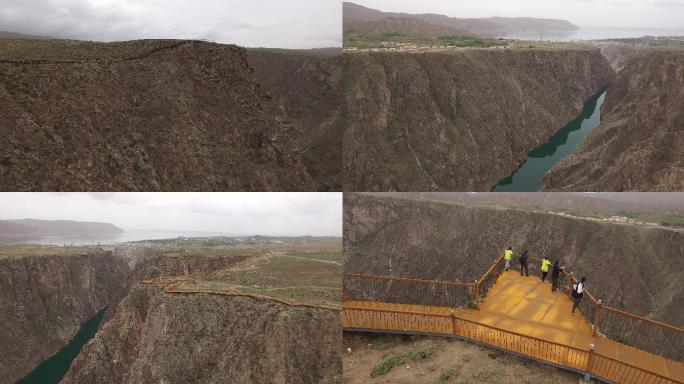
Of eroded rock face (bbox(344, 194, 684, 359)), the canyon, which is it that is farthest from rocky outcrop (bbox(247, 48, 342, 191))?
the canyon

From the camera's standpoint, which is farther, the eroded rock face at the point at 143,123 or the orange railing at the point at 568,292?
the orange railing at the point at 568,292

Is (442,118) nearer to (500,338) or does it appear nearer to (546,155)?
(546,155)

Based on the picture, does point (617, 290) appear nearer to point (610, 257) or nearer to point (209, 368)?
point (610, 257)

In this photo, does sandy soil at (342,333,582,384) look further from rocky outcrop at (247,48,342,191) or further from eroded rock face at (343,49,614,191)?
rocky outcrop at (247,48,342,191)

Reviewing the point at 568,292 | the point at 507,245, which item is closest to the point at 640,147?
the point at 568,292

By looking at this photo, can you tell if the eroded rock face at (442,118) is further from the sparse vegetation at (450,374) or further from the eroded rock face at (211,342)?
the sparse vegetation at (450,374)

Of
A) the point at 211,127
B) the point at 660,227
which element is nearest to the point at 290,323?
the point at 211,127

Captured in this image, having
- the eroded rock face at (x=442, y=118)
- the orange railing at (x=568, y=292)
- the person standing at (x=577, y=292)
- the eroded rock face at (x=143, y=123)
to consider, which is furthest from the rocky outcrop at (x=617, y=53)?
the person standing at (x=577, y=292)
